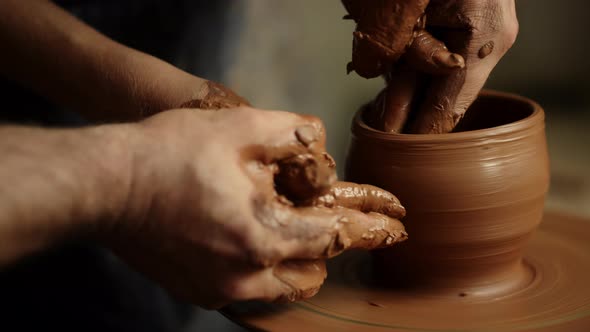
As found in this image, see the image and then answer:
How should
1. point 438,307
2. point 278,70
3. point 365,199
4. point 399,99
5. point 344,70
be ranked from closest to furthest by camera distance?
1. point 365,199
2. point 438,307
3. point 399,99
4. point 278,70
5. point 344,70

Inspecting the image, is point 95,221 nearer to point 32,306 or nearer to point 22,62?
point 32,306

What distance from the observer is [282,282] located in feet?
3.53

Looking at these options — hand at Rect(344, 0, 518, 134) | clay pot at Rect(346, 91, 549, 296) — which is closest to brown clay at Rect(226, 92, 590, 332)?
clay pot at Rect(346, 91, 549, 296)

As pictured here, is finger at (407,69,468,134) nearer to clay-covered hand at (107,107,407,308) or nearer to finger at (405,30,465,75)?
finger at (405,30,465,75)

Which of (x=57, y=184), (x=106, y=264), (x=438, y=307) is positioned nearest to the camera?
(x=57, y=184)

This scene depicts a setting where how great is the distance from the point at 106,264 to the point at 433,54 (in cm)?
96

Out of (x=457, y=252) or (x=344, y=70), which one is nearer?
(x=457, y=252)

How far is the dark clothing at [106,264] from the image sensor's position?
1.50 m

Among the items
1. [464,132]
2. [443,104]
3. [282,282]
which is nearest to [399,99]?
[443,104]

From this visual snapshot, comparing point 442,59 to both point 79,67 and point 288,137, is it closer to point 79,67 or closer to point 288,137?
point 288,137

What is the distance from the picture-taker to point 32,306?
149 cm

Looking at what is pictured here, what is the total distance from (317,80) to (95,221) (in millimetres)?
2128

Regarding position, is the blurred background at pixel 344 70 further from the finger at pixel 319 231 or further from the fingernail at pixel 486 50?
the finger at pixel 319 231

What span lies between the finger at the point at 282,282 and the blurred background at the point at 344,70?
930 millimetres
